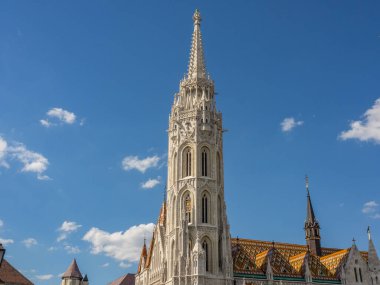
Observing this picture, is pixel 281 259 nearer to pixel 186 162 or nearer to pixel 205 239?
pixel 205 239

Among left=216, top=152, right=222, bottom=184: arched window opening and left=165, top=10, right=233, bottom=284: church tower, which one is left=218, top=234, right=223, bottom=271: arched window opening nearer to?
left=165, top=10, right=233, bottom=284: church tower

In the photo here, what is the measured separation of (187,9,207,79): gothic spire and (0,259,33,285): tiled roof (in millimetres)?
34551

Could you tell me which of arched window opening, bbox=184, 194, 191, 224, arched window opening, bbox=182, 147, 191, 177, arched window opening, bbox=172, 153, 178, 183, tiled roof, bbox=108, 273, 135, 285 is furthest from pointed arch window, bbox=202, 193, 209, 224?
tiled roof, bbox=108, 273, 135, 285

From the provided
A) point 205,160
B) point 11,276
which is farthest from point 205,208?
point 11,276

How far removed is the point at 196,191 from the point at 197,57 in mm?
20538

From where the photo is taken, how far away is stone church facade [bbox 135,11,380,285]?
54406mm

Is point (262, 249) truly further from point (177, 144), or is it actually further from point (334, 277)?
point (177, 144)

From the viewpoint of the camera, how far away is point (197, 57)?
67.9 m

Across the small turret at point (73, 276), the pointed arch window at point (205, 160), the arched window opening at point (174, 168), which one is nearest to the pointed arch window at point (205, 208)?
the pointed arch window at point (205, 160)

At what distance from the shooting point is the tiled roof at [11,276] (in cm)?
4016

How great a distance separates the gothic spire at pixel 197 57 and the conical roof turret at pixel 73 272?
39123 mm

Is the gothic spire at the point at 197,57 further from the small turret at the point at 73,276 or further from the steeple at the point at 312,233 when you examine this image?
the small turret at the point at 73,276

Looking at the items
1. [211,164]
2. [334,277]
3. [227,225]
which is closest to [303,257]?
[334,277]

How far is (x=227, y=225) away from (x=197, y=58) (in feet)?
78.5
